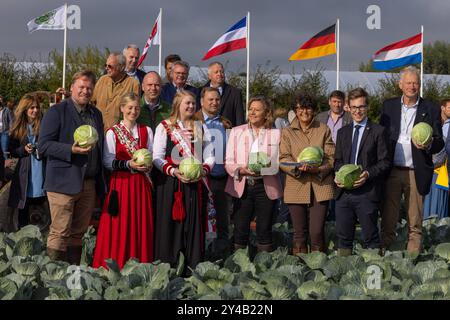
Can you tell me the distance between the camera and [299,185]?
684 cm

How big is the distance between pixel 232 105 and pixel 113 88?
1491 mm

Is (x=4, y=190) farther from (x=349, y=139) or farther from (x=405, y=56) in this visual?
(x=405, y=56)

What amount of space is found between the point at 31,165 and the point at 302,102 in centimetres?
376

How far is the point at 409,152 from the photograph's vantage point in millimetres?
6941

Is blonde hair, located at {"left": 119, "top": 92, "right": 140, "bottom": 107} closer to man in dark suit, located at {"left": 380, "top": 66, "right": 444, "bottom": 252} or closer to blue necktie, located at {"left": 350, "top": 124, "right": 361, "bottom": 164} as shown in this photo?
blue necktie, located at {"left": 350, "top": 124, "right": 361, "bottom": 164}

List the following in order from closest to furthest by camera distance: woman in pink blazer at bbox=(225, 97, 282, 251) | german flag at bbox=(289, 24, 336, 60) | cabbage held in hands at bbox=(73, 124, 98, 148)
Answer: cabbage held in hands at bbox=(73, 124, 98, 148)
woman in pink blazer at bbox=(225, 97, 282, 251)
german flag at bbox=(289, 24, 336, 60)

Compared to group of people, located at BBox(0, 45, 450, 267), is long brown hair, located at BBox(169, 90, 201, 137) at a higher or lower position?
higher

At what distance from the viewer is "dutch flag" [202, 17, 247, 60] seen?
1438 centimetres

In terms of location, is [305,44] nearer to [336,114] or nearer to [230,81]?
[336,114]

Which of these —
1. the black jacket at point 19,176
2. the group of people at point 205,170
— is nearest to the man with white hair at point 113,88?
the group of people at point 205,170

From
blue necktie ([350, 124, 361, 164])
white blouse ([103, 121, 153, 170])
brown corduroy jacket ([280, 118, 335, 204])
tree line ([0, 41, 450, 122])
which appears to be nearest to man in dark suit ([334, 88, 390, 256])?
blue necktie ([350, 124, 361, 164])

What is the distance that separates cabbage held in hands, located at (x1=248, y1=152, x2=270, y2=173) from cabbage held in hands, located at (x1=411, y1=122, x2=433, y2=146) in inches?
57.4
